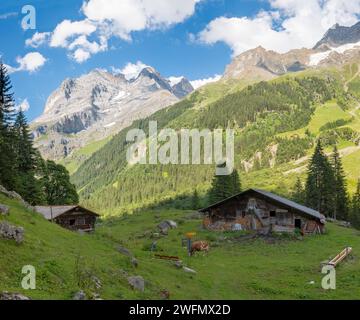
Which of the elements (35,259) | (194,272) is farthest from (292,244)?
(35,259)

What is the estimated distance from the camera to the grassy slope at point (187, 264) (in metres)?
24.5

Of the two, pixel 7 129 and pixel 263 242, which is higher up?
pixel 7 129

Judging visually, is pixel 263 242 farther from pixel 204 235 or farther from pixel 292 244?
pixel 204 235

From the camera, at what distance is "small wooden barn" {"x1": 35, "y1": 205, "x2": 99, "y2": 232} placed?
6159 cm

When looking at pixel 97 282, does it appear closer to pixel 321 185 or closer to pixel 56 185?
pixel 56 185

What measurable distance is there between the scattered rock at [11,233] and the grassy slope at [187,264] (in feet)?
1.93

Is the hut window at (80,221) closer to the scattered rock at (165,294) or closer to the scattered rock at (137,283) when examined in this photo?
the scattered rock at (137,283)

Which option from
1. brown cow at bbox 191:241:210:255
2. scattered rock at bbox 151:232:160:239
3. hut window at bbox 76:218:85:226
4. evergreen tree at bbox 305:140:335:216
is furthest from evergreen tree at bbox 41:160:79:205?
evergreen tree at bbox 305:140:335:216

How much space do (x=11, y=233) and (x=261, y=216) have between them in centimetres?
4707

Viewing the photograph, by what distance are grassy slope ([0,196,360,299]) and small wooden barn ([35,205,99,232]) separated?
17524mm

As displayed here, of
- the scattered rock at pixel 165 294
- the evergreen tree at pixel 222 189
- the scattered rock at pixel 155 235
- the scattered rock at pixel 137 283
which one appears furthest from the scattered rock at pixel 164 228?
the scattered rock at pixel 165 294

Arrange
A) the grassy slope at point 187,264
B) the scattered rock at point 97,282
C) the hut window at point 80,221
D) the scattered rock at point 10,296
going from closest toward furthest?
the scattered rock at point 10,296
the grassy slope at point 187,264
the scattered rock at point 97,282
the hut window at point 80,221
